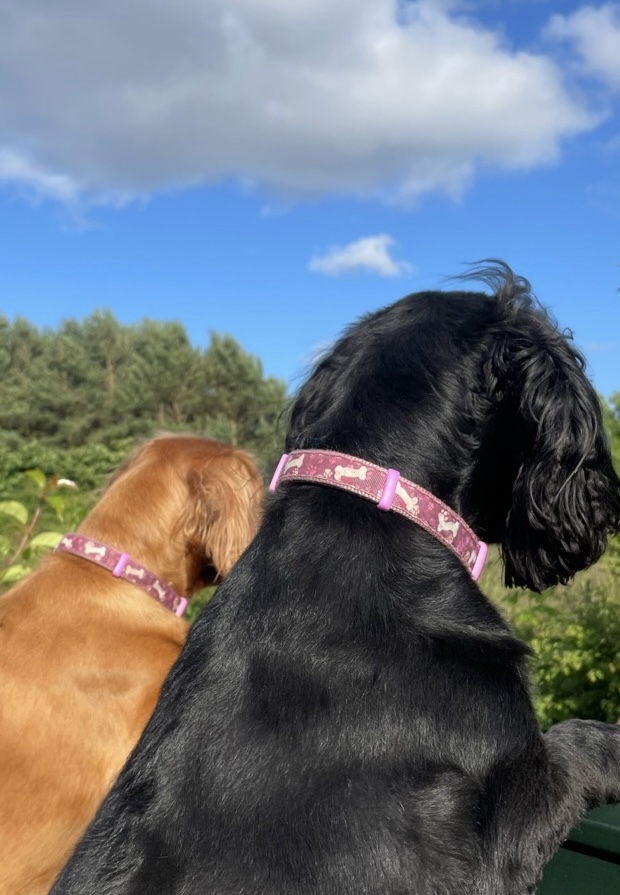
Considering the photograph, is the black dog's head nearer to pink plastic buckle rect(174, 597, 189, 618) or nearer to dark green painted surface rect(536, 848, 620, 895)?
dark green painted surface rect(536, 848, 620, 895)

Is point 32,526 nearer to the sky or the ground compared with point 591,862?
nearer to the sky

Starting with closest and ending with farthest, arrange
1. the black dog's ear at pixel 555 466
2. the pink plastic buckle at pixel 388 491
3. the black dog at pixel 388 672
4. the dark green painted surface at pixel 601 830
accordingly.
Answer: the black dog at pixel 388 672 < the dark green painted surface at pixel 601 830 < the pink plastic buckle at pixel 388 491 < the black dog's ear at pixel 555 466

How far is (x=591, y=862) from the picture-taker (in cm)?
184

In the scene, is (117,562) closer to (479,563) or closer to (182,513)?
(182,513)

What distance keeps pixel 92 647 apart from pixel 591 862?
2055mm

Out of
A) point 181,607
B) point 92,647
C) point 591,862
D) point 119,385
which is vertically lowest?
point 92,647

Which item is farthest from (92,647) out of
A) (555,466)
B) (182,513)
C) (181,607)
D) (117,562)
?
(555,466)

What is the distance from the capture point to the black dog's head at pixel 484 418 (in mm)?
2188

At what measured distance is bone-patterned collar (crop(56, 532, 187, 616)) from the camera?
3520mm

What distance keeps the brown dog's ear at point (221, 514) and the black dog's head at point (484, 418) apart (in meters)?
1.35

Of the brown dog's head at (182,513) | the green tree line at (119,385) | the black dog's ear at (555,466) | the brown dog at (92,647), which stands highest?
the green tree line at (119,385)

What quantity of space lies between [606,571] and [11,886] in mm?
3165

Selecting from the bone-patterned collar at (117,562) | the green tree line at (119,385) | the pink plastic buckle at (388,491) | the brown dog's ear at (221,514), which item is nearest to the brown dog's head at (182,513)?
the brown dog's ear at (221,514)

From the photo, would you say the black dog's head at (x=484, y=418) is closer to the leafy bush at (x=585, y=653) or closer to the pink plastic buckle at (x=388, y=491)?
the pink plastic buckle at (x=388, y=491)
